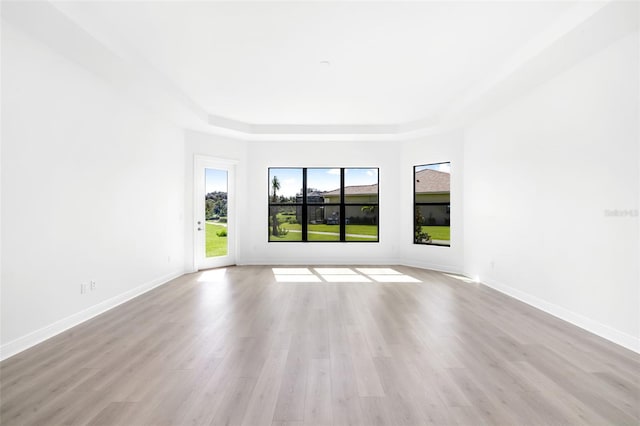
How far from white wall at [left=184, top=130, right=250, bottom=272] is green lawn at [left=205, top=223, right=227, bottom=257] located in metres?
0.30

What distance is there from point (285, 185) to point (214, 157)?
1669mm

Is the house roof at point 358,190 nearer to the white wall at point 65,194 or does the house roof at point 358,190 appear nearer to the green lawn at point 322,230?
the green lawn at point 322,230

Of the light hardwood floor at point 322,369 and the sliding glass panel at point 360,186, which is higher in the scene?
the sliding glass panel at point 360,186

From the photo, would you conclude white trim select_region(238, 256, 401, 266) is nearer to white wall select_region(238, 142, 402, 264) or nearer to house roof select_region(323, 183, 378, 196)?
white wall select_region(238, 142, 402, 264)

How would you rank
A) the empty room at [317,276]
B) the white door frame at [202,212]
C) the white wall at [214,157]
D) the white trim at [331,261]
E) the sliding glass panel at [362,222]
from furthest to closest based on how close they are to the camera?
the sliding glass panel at [362,222], the white trim at [331,261], the white door frame at [202,212], the white wall at [214,157], the empty room at [317,276]

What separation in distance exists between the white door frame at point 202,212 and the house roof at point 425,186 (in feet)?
6.95

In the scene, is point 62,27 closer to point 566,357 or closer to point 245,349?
point 245,349

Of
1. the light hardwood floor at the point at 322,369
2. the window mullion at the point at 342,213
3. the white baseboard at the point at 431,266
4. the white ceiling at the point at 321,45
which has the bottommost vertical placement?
the light hardwood floor at the point at 322,369

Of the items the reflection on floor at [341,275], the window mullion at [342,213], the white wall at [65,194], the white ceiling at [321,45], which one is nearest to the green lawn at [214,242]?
the reflection on floor at [341,275]

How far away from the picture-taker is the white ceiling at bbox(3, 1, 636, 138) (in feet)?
9.44

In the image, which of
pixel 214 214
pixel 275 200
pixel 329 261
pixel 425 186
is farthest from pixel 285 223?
pixel 425 186

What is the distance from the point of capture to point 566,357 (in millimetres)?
2727

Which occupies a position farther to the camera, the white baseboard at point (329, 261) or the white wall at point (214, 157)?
the white baseboard at point (329, 261)

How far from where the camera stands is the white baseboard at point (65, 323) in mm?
2741
